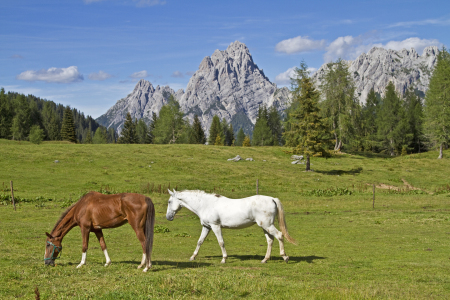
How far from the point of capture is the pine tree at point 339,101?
7377 centimetres

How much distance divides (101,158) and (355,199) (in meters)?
36.1

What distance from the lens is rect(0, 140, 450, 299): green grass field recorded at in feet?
28.3

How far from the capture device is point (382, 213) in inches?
1049

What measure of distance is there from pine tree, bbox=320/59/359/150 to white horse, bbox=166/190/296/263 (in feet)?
209

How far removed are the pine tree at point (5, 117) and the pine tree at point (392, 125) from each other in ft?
365

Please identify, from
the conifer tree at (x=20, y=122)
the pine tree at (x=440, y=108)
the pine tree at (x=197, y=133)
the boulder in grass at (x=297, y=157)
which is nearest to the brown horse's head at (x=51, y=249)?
the boulder in grass at (x=297, y=157)

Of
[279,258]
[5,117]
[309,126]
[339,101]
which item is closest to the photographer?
[279,258]

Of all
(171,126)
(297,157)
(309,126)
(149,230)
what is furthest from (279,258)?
(171,126)

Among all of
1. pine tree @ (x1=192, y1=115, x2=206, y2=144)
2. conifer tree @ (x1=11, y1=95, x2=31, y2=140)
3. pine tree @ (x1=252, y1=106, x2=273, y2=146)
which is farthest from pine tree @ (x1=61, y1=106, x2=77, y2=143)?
pine tree @ (x1=252, y1=106, x2=273, y2=146)

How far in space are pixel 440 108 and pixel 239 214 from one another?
72168 millimetres

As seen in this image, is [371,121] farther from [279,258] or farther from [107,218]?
[107,218]

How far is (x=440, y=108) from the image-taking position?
7038cm

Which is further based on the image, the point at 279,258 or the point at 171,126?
the point at 171,126

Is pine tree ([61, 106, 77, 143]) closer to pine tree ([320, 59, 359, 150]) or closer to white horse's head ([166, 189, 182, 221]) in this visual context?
pine tree ([320, 59, 359, 150])
